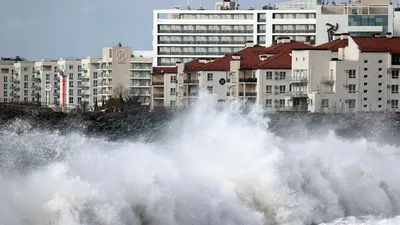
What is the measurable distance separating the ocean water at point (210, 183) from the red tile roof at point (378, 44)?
50101mm

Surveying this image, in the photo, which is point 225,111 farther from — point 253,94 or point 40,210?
point 253,94

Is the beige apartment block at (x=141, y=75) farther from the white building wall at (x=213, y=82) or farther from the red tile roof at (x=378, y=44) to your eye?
the red tile roof at (x=378, y=44)

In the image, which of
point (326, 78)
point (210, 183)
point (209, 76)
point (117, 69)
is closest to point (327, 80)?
point (326, 78)

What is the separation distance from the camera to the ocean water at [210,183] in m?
39.2

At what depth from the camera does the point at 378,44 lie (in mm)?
111875

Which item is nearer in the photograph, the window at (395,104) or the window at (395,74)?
the window at (395,74)

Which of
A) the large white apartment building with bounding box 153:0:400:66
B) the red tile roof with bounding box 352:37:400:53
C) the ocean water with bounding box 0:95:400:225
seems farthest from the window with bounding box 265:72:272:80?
the ocean water with bounding box 0:95:400:225

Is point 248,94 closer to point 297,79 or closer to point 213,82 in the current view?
point 213,82

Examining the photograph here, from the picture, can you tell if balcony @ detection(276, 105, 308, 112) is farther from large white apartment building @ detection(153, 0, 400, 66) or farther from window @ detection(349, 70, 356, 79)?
large white apartment building @ detection(153, 0, 400, 66)

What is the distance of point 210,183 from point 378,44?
222 feet

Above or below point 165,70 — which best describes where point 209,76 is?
below

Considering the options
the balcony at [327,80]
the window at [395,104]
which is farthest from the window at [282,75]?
the window at [395,104]

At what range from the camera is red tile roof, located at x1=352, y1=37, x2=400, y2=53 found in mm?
110000

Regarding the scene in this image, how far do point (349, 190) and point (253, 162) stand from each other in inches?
165
